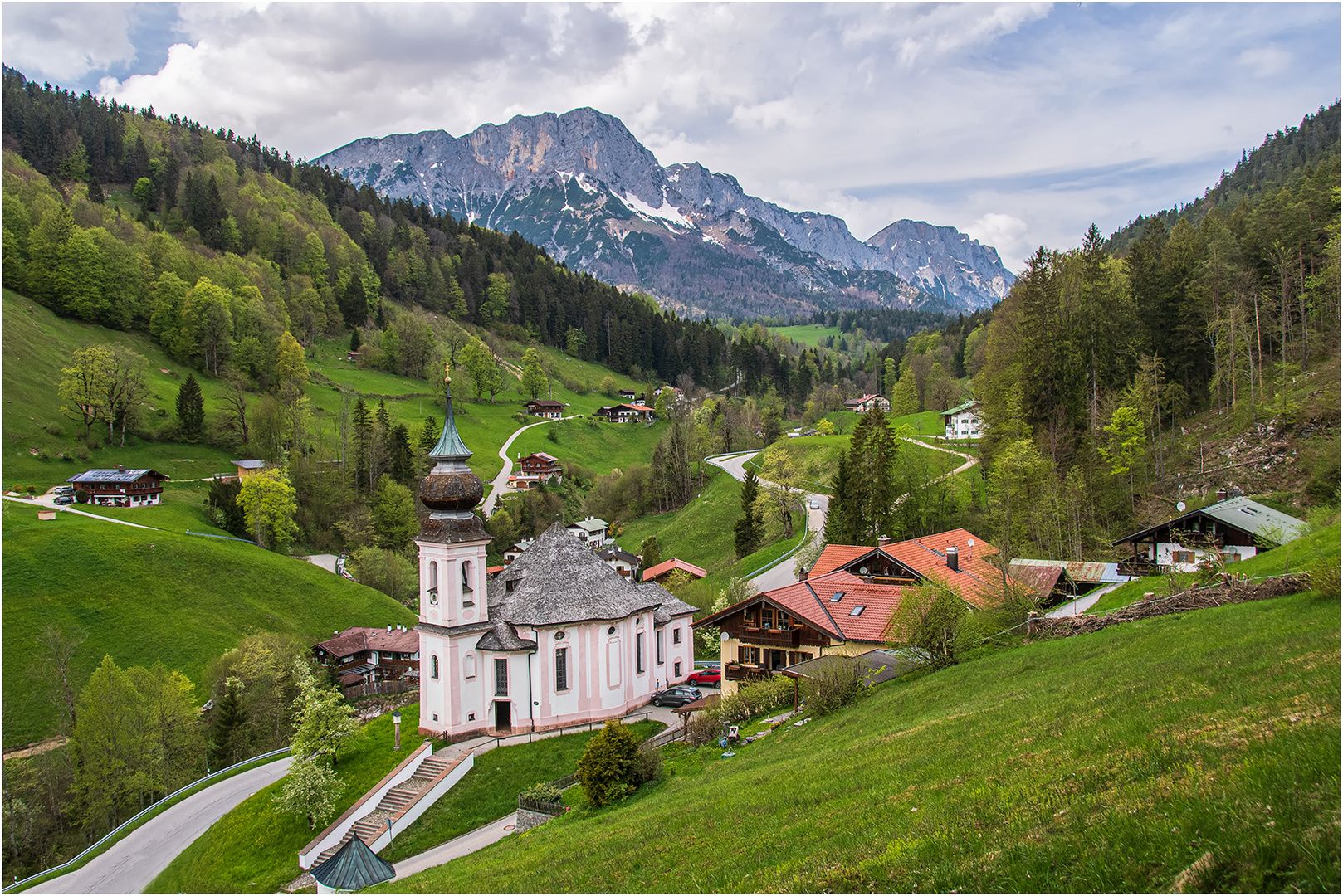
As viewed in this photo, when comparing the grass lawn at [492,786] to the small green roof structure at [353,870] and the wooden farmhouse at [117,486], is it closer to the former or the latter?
the small green roof structure at [353,870]

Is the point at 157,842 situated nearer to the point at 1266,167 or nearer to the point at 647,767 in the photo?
the point at 647,767

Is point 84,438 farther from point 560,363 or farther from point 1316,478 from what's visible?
point 1316,478

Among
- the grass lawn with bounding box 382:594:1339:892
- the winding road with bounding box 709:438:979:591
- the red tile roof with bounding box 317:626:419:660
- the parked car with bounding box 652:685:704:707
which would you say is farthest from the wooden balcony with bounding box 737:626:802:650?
the red tile roof with bounding box 317:626:419:660

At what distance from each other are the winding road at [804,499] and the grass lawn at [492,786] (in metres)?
21.7

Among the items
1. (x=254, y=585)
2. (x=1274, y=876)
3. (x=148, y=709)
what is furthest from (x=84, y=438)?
(x=1274, y=876)

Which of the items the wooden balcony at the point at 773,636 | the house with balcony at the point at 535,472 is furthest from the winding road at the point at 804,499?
the house with balcony at the point at 535,472

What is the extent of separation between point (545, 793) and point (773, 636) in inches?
540

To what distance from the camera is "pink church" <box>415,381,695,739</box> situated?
34.8 meters

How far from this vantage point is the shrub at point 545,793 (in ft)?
85.8

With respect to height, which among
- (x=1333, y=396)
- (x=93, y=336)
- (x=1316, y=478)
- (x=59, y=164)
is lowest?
(x=1316, y=478)

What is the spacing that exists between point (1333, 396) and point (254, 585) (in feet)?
247

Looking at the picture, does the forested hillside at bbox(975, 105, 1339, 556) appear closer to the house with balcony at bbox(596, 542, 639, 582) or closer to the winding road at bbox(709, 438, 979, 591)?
the winding road at bbox(709, 438, 979, 591)

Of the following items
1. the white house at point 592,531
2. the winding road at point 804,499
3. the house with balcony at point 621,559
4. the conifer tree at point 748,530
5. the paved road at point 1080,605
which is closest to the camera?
the paved road at point 1080,605

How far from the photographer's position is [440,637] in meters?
34.6
